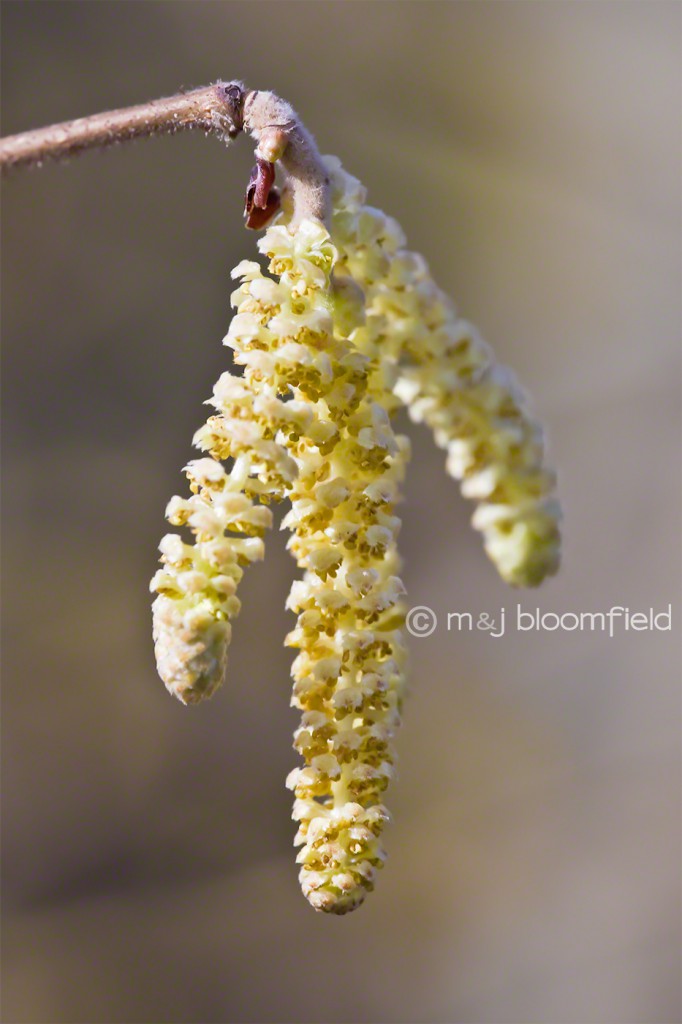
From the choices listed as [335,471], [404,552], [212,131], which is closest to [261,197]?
[212,131]

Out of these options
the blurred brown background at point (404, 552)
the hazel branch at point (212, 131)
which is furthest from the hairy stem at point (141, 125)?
the blurred brown background at point (404, 552)

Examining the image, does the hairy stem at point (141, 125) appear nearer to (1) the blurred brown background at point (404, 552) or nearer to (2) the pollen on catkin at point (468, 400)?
(2) the pollen on catkin at point (468, 400)

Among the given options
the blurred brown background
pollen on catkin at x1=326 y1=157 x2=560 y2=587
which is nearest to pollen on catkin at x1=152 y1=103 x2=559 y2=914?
pollen on catkin at x1=326 y1=157 x2=560 y2=587

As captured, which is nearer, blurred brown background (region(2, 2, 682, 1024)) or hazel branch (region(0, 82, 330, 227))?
hazel branch (region(0, 82, 330, 227))

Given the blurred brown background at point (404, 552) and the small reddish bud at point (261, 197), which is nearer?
the small reddish bud at point (261, 197)

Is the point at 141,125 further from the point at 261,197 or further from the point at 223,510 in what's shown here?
the point at 223,510

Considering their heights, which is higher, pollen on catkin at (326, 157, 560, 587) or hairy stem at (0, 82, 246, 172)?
hairy stem at (0, 82, 246, 172)

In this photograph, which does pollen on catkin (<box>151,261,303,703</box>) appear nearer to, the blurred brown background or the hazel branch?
the hazel branch

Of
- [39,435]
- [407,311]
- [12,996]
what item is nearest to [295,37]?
[39,435]
